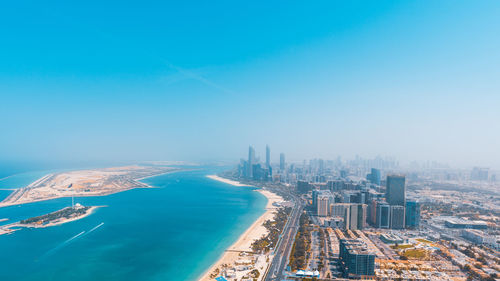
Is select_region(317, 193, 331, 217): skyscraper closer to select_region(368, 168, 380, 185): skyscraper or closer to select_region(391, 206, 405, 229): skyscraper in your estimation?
select_region(391, 206, 405, 229): skyscraper

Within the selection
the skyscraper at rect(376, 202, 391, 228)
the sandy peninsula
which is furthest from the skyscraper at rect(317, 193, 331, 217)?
the sandy peninsula

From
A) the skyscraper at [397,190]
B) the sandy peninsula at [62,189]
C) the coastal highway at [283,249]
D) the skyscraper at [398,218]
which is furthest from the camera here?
the sandy peninsula at [62,189]

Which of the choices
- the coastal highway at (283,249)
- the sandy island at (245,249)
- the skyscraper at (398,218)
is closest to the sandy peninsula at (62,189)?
the sandy island at (245,249)

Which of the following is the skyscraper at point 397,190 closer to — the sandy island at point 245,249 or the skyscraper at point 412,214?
the skyscraper at point 412,214

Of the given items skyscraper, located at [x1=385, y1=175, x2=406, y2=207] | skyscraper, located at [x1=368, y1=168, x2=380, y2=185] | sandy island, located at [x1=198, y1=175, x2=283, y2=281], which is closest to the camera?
sandy island, located at [x1=198, y1=175, x2=283, y2=281]

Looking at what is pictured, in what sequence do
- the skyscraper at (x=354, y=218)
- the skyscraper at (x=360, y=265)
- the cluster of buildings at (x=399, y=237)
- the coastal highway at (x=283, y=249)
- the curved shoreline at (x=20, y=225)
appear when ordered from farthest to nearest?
the skyscraper at (x=354, y=218)
the curved shoreline at (x=20, y=225)
the cluster of buildings at (x=399, y=237)
the coastal highway at (x=283, y=249)
the skyscraper at (x=360, y=265)

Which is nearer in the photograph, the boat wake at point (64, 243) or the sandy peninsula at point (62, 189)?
the boat wake at point (64, 243)

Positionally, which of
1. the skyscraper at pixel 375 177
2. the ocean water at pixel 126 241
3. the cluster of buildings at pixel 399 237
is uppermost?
the skyscraper at pixel 375 177
